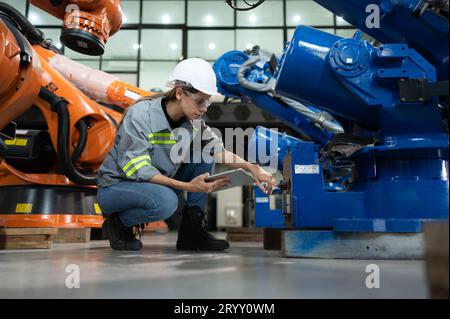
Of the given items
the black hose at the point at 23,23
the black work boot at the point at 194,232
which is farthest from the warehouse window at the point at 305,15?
the black work boot at the point at 194,232

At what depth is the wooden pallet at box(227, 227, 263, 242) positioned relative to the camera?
10.8 ft

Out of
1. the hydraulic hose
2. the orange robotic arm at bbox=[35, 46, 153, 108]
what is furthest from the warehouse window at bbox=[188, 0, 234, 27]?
the hydraulic hose

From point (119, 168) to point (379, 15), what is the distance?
1537 mm

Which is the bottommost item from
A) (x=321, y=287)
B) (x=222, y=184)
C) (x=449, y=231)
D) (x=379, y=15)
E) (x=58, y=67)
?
(x=321, y=287)

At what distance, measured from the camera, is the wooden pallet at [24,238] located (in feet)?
7.63

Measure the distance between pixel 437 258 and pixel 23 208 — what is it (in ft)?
10.7

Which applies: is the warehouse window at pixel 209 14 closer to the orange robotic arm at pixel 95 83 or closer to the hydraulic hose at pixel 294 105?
the orange robotic arm at pixel 95 83

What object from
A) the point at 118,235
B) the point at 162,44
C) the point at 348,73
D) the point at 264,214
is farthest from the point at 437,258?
the point at 162,44

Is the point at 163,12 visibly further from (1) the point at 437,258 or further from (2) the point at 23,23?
(1) the point at 437,258

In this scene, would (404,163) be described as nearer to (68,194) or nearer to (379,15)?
(379,15)

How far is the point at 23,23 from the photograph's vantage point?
3049 mm

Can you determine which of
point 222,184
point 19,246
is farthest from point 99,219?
point 222,184

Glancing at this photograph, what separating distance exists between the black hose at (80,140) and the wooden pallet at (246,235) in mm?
1467

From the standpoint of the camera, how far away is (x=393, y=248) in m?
1.62
